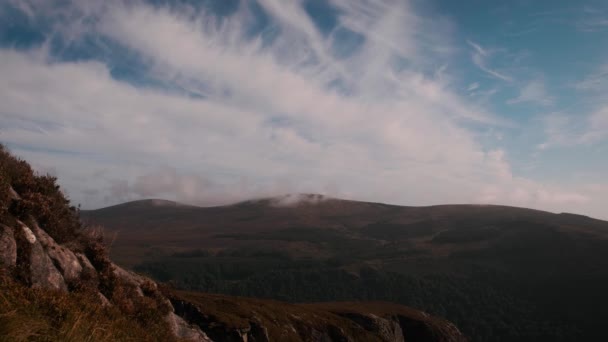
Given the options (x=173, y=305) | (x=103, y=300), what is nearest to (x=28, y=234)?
(x=103, y=300)

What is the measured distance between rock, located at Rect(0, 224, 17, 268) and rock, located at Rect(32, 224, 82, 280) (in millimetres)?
1752

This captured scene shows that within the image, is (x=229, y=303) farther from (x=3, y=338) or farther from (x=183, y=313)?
(x=3, y=338)

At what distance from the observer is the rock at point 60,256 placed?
1386 cm

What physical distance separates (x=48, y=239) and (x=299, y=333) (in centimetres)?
5309

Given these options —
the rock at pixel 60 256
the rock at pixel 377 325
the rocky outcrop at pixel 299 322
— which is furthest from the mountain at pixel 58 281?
the rock at pixel 377 325

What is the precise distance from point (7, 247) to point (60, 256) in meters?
2.56

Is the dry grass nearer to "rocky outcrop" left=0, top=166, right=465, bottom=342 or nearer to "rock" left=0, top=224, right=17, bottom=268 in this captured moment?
"rock" left=0, top=224, right=17, bottom=268

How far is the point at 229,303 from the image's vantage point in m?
56.7

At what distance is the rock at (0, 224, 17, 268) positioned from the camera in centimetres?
1147

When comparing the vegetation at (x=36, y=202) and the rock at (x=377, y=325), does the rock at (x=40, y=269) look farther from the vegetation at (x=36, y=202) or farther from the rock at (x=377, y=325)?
the rock at (x=377, y=325)

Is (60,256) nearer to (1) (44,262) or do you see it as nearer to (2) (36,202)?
(1) (44,262)

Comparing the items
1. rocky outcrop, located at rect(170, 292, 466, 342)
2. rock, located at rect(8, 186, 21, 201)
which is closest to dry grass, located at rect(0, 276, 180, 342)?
rock, located at rect(8, 186, 21, 201)

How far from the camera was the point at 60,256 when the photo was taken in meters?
14.2

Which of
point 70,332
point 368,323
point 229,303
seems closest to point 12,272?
point 70,332
